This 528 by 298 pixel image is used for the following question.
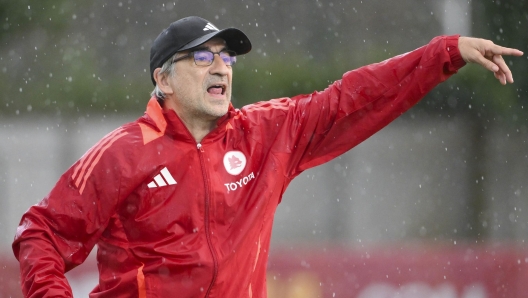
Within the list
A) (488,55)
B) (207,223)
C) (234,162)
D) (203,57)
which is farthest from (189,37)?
(488,55)

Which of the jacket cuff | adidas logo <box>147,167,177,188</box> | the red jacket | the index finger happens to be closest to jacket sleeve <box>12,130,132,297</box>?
the red jacket

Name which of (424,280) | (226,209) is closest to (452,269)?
(424,280)

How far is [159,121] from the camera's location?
369 cm

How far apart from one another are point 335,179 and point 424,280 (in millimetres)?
5133

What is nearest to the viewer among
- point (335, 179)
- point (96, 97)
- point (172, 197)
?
point (172, 197)

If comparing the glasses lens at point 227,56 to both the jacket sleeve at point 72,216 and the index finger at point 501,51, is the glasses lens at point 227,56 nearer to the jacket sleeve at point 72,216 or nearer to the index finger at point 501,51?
the jacket sleeve at point 72,216

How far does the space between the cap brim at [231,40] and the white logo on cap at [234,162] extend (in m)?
0.52

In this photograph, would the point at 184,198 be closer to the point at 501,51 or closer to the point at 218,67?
the point at 218,67

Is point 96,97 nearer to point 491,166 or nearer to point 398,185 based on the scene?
point 398,185

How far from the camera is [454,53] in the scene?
140 inches

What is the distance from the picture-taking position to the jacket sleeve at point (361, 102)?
3.61 meters

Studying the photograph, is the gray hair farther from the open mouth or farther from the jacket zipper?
the jacket zipper

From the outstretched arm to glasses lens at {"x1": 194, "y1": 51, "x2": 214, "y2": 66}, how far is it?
113 cm

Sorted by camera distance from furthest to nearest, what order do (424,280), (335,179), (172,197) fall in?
(335,179), (424,280), (172,197)
